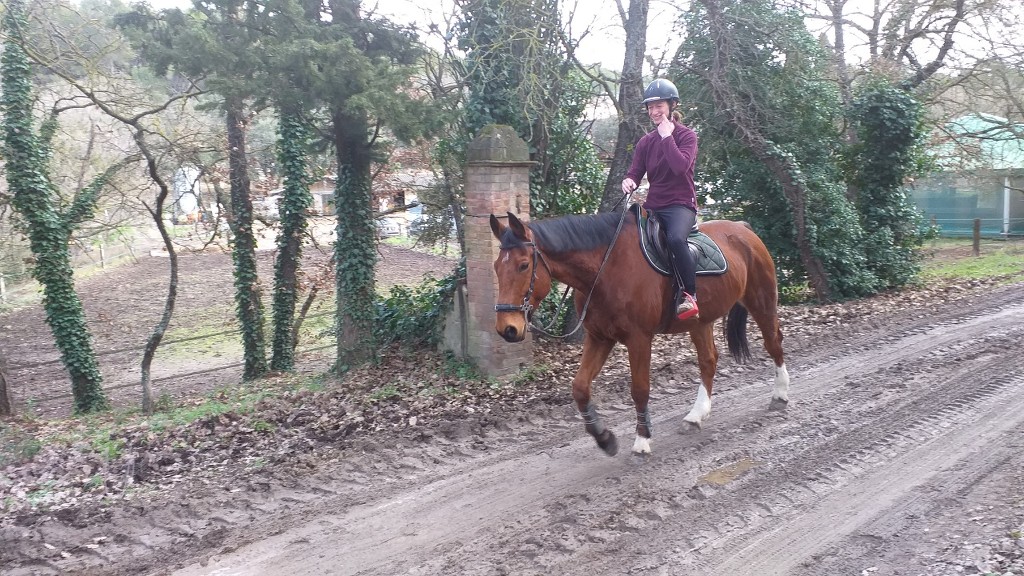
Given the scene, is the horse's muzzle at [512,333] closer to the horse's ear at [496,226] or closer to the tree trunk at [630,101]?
the horse's ear at [496,226]

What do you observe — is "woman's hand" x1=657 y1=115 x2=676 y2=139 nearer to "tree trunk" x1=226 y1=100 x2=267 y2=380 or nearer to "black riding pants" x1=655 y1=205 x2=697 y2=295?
"black riding pants" x1=655 y1=205 x2=697 y2=295

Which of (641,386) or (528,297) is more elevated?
(528,297)

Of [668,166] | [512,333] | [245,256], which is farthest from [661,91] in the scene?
[245,256]

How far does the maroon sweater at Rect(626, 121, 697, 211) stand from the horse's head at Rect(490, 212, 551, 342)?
1.47 metres

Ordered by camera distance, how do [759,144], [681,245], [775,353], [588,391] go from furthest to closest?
[759,144] < [775,353] < [681,245] < [588,391]

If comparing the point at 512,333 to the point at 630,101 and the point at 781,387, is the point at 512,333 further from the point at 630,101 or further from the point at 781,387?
the point at 630,101

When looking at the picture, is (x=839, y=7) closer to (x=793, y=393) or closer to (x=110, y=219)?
(x=793, y=393)

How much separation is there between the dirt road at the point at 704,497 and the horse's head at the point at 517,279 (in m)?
1.34

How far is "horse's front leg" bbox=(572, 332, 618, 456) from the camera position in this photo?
5.50 meters

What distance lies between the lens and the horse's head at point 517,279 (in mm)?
4859

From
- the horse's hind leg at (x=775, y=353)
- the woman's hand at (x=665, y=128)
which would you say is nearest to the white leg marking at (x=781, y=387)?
the horse's hind leg at (x=775, y=353)

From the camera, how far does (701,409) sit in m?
6.38

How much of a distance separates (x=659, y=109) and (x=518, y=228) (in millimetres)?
1720

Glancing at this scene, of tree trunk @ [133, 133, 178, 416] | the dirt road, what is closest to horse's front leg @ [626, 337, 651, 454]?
the dirt road
